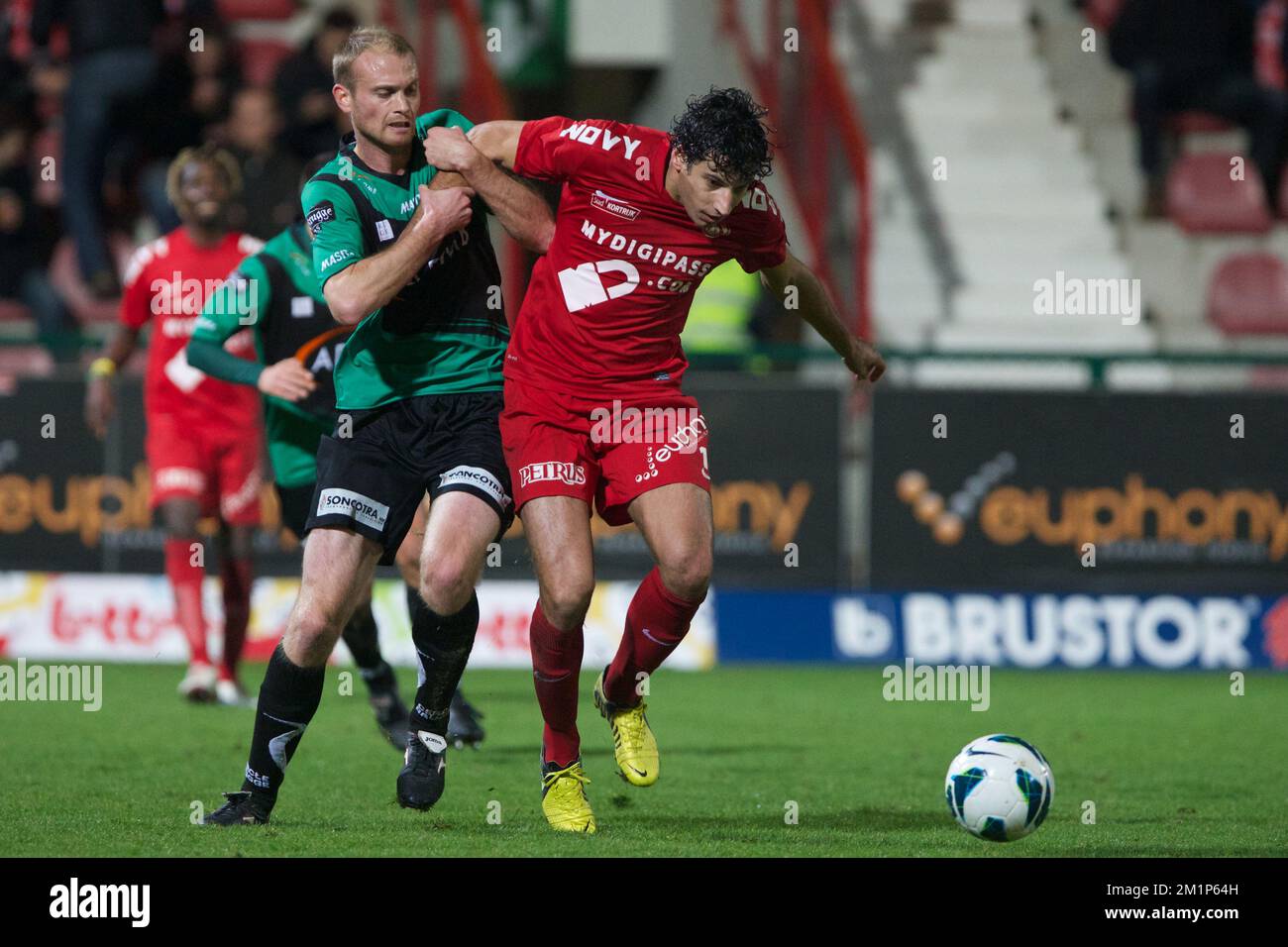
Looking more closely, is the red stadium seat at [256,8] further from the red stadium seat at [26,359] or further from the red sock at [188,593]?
the red sock at [188,593]

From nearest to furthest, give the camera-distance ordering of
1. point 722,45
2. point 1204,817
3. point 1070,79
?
point 1204,817, point 722,45, point 1070,79

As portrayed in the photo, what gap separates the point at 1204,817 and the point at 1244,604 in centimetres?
662

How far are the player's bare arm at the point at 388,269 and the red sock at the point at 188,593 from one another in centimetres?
477

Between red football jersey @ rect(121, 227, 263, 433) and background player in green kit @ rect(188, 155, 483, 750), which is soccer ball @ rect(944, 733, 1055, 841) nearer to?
background player in green kit @ rect(188, 155, 483, 750)

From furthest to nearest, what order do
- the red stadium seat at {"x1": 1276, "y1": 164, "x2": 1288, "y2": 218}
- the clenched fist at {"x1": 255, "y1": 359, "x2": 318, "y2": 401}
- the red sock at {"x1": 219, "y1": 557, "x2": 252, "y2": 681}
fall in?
1. the red stadium seat at {"x1": 1276, "y1": 164, "x2": 1288, "y2": 218}
2. the red sock at {"x1": 219, "y1": 557, "x2": 252, "y2": 681}
3. the clenched fist at {"x1": 255, "y1": 359, "x2": 318, "y2": 401}

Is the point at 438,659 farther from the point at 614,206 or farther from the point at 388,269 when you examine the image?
the point at 614,206

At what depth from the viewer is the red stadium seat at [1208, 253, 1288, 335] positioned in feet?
56.3

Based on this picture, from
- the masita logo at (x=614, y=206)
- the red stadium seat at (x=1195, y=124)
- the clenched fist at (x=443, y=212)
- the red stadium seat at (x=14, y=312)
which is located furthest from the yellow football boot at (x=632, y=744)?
the red stadium seat at (x=1195, y=124)

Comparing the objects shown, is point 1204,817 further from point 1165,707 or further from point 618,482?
point 1165,707

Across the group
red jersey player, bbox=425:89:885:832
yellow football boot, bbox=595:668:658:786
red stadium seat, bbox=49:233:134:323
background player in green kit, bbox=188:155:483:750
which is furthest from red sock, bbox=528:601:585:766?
red stadium seat, bbox=49:233:134:323

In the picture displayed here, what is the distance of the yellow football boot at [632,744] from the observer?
7113mm

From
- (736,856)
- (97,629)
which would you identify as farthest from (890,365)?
(736,856)
